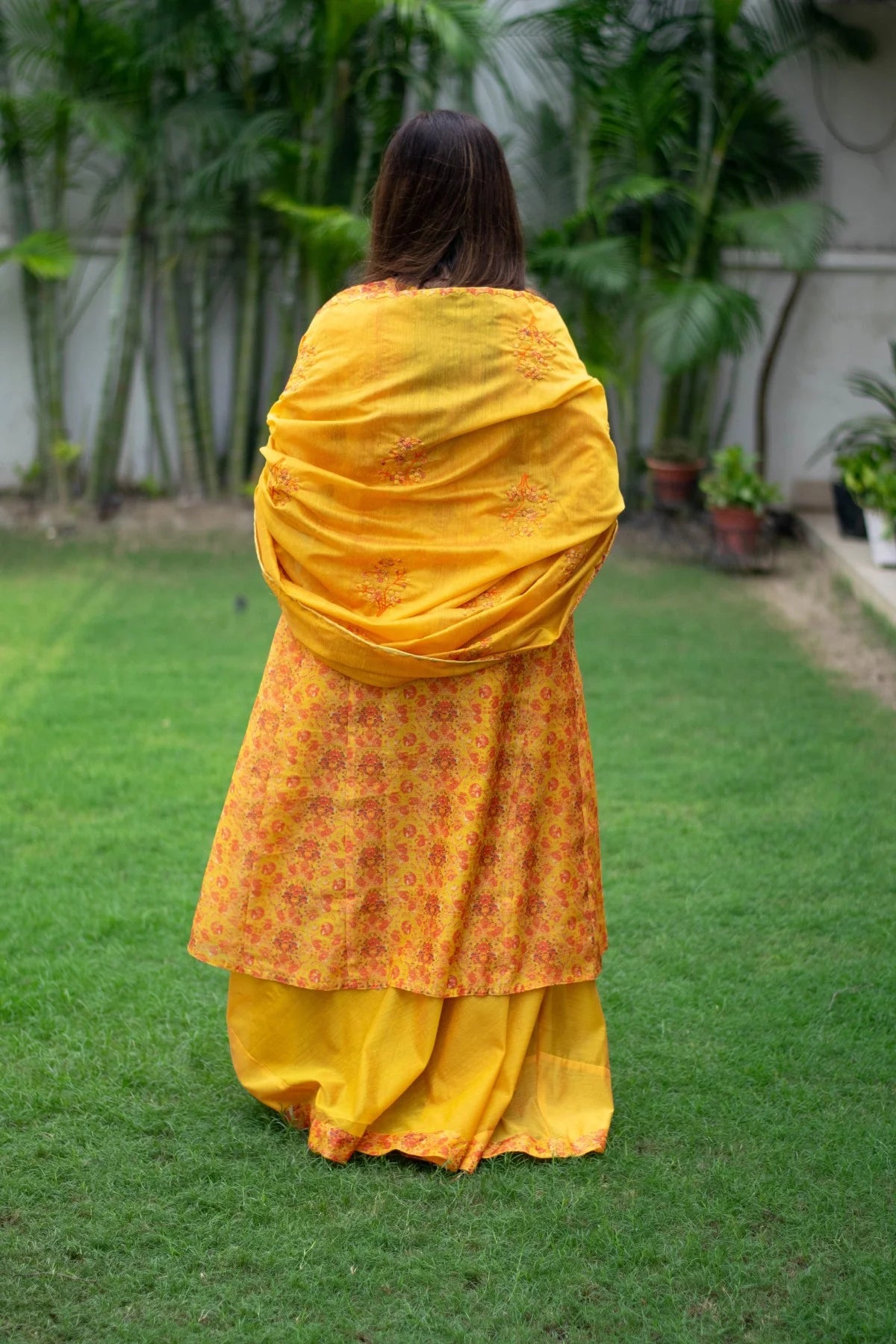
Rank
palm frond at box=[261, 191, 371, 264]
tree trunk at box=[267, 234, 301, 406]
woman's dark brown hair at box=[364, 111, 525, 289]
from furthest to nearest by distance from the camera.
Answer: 1. tree trunk at box=[267, 234, 301, 406]
2. palm frond at box=[261, 191, 371, 264]
3. woman's dark brown hair at box=[364, 111, 525, 289]

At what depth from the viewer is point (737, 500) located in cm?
811

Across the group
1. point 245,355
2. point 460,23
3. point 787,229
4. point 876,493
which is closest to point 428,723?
point 876,493

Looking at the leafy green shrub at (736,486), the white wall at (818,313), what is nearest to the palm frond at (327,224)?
the white wall at (818,313)

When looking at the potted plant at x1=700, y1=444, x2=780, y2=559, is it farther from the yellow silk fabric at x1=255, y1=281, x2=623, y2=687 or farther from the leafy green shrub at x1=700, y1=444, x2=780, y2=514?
the yellow silk fabric at x1=255, y1=281, x2=623, y2=687

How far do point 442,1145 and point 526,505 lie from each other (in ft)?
3.84

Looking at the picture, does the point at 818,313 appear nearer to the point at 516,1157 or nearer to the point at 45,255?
the point at 45,255

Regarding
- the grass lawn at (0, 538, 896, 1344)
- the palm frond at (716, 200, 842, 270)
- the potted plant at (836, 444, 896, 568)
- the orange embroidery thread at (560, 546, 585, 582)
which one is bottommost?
the potted plant at (836, 444, 896, 568)

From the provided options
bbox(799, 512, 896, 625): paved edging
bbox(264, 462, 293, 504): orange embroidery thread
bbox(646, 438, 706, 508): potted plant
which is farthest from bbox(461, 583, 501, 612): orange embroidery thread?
bbox(646, 438, 706, 508): potted plant

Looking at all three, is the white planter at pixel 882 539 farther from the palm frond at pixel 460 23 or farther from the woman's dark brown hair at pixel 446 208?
the woman's dark brown hair at pixel 446 208

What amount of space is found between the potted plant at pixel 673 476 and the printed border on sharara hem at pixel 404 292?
6125mm

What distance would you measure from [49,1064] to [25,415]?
7.04 m

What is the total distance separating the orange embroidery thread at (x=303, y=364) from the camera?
2.58 metres

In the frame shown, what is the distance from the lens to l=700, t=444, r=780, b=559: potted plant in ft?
26.4

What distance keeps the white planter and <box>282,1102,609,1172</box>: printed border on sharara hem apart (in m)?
5.10
